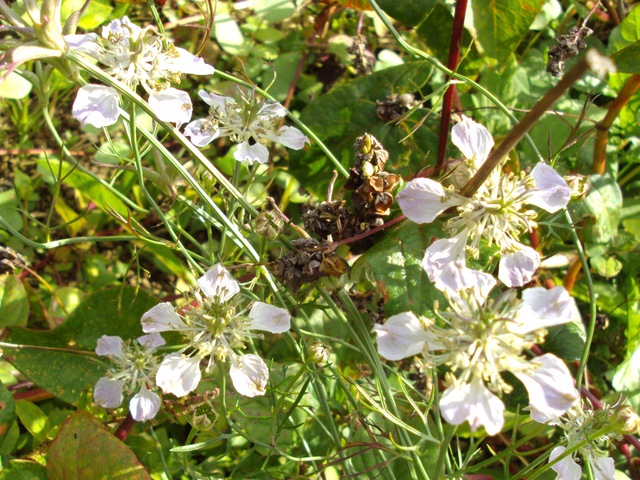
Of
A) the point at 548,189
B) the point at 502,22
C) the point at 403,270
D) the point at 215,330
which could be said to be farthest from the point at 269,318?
the point at 502,22

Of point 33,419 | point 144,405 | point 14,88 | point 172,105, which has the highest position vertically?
point 172,105

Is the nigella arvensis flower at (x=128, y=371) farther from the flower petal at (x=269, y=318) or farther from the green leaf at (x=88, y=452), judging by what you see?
the flower petal at (x=269, y=318)

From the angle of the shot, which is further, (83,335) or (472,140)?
(83,335)

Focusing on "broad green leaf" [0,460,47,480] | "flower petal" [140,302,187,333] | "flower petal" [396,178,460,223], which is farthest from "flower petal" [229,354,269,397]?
"broad green leaf" [0,460,47,480]

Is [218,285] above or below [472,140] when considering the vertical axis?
below

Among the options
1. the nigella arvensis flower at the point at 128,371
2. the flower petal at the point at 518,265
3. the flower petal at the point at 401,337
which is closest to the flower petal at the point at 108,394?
the nigella arvensis flower at the point at 128,371

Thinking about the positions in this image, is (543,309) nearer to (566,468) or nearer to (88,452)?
(566,468)

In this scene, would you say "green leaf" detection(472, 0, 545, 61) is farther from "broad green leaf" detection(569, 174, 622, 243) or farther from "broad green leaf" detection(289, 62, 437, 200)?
"broad green leaf" detection(569, 174, 622, 243)

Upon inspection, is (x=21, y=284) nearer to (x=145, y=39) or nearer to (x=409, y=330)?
(x=145, y=39)
